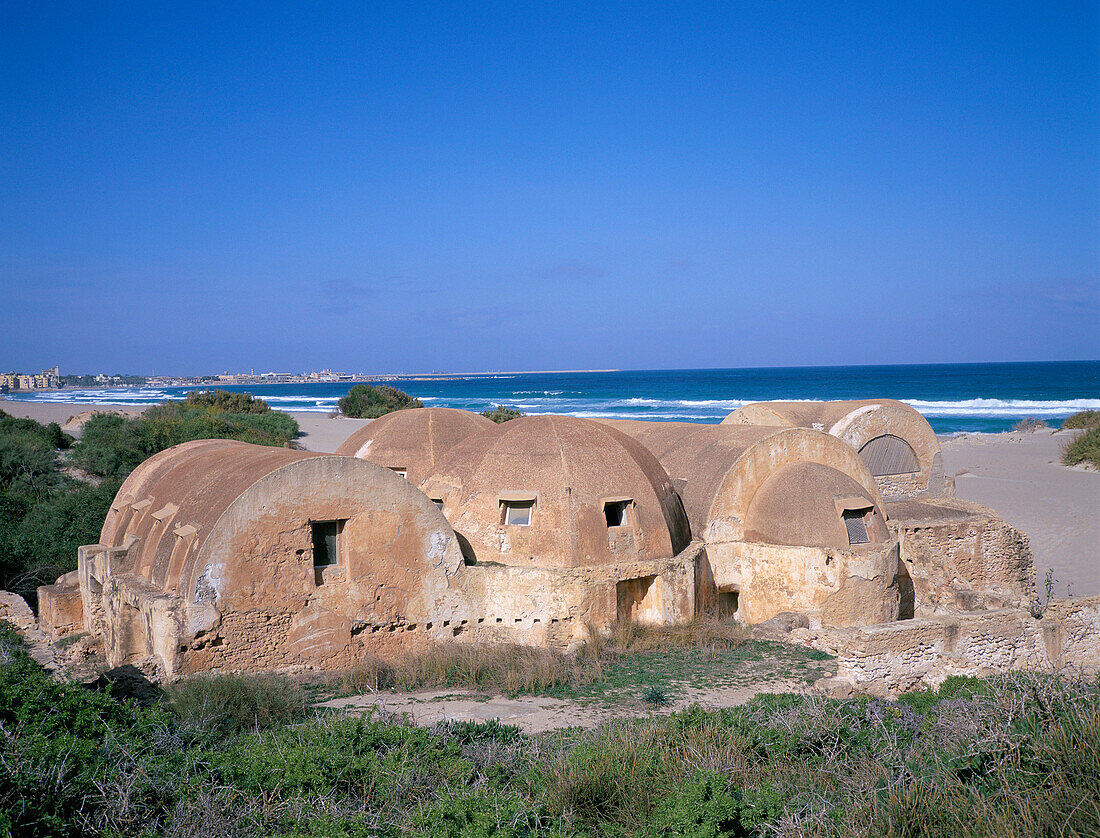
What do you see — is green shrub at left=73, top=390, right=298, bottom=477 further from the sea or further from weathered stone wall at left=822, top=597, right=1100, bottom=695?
the sea

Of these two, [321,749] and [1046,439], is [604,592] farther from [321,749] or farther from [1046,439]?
[1046,439]

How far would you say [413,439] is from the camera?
60.2 ft

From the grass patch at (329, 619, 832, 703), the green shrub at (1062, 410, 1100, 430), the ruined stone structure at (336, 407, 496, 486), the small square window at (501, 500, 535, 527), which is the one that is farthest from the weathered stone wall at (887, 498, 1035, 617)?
the green shrub at (1062, 410, 1100, 430)

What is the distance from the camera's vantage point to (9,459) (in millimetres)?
24531

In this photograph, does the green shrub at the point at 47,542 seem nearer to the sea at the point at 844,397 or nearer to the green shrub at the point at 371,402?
the green shrub at the point at 371,402

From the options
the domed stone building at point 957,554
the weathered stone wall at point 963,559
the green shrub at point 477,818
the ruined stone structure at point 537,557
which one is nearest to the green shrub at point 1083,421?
the domed stone building at point 957,554

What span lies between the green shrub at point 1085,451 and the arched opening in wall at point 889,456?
1915 centimetres

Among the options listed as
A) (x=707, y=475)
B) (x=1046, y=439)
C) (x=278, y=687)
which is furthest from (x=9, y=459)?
(x=1046, y=439)

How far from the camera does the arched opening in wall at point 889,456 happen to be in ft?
68.6

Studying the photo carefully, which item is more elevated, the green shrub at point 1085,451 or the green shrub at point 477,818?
the green shrub at point 477,818

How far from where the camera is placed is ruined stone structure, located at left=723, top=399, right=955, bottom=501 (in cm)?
2081

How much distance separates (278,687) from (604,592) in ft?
18.8

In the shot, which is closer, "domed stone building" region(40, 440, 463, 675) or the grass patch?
"domed stone building" region(40, 440, 463, 675)

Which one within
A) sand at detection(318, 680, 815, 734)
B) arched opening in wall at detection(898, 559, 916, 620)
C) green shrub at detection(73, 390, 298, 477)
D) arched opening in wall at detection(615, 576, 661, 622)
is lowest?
arched opening in wall at detection(898, 559, 916, 620)
